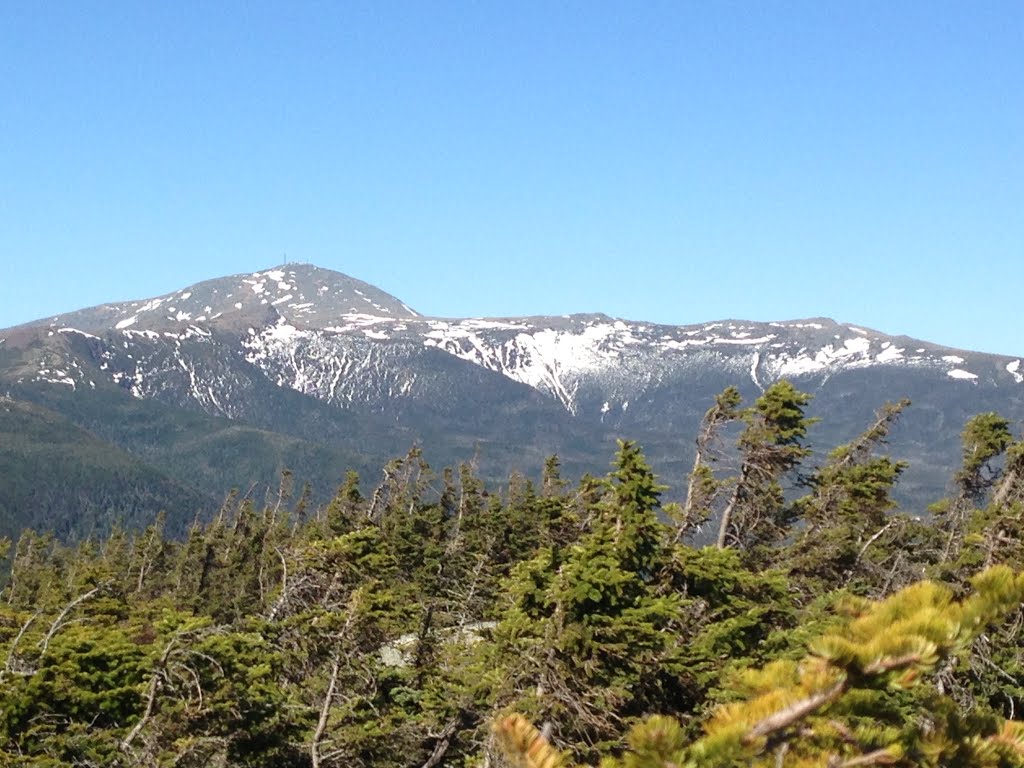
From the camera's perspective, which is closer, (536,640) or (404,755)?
(536,640)

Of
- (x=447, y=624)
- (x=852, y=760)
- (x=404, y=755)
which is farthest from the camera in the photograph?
(x=447, y=624)

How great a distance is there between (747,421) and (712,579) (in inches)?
371

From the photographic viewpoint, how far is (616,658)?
69.4 feet

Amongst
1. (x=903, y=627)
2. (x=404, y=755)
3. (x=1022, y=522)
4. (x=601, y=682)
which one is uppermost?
(x=903, y=627)

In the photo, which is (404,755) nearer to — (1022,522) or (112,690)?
(112,690)

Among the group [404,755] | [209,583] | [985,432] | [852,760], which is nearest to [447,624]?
[404,755]

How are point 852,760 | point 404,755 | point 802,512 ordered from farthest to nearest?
point 802,512 → point 404,755 → point 852,760

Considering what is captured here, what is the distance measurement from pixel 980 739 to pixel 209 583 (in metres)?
79.5

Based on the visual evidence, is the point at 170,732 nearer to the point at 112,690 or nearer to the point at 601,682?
the point at 112,690

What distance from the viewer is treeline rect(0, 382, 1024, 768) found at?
5.58 m

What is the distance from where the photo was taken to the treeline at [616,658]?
5.58 metres

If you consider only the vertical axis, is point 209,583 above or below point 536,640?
below

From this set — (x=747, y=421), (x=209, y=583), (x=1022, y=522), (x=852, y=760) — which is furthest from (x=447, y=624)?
(x=209, y=583)

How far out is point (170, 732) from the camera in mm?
21031
